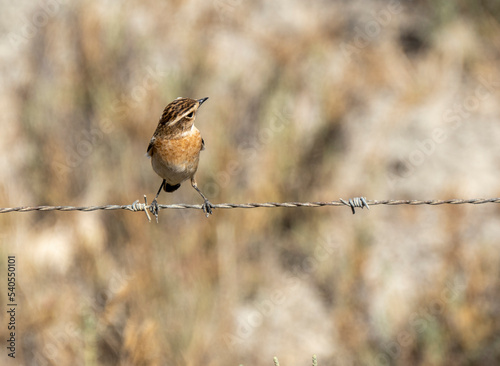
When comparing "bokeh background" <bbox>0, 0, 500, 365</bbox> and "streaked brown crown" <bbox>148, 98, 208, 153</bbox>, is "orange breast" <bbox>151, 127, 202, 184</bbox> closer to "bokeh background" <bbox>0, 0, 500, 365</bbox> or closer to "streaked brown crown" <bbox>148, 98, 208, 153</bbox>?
"streaked brown crown" <bbox>148, 98, 208, 153</bbox>

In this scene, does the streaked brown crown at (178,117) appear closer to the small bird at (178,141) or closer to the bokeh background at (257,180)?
the small bird at (178,141)

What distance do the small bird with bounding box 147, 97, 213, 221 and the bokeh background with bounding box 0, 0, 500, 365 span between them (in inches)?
32.6

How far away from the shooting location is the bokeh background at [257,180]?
205 inches

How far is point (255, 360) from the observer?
5.64 metres

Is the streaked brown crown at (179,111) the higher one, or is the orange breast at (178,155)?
the streaked brown crown at (179,111)

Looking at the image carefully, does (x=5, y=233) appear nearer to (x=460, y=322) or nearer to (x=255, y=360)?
(x=255, y=360)

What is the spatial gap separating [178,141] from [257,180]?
2633mm

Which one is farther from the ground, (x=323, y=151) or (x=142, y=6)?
(x=142, y=6)

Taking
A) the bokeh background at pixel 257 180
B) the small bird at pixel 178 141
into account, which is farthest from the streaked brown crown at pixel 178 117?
the bokeh background at pixel 257 180

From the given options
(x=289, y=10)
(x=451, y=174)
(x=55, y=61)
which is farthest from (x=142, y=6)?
(x=451, y=174)

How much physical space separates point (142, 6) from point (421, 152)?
12.9 feet

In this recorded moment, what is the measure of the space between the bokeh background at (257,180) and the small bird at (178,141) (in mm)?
829

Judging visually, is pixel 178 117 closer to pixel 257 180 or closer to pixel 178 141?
pixel 178 141

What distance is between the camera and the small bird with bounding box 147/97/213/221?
3717 mm
